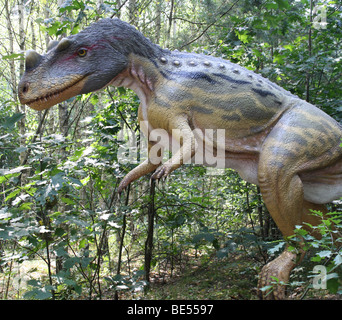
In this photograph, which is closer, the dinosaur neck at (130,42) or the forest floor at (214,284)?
the dinosaur neck at (130,42)

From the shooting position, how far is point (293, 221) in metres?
2.23

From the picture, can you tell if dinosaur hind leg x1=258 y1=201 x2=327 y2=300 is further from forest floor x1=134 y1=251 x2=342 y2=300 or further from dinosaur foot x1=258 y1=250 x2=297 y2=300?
forest floor x1=134 y1=251 x2=342 y2=300

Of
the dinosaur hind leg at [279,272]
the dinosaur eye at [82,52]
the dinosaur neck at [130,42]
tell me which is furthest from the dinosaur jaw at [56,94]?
the dinosaur hind leg at [279,272]

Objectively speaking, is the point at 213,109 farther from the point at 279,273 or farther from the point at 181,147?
the point at 279,273

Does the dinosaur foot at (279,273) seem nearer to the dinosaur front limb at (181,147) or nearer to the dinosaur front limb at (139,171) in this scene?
the dinosaur front limb at (181,147)

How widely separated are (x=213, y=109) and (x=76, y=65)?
884 millimetres

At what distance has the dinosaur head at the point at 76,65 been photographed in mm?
2117

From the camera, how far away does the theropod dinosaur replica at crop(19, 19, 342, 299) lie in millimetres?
2148

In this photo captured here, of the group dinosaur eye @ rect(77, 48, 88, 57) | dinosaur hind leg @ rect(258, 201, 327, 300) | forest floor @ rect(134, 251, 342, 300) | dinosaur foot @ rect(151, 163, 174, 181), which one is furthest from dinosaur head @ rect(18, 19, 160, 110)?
forest floor @ rect(134, 251, 342, 300)

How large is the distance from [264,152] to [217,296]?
1.61 m

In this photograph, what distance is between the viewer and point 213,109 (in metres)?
2.24

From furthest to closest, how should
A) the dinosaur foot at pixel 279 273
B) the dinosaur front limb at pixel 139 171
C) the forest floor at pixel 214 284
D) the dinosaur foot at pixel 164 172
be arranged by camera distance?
the forest floor at pixel 214 284 → the dinosaur front limb at pixel 139 171 → the dinosaur foot at pixel 279 273 → the dinosaur foot at pixel 164 172

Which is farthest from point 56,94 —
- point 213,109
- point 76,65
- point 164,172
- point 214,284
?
point 214,284
